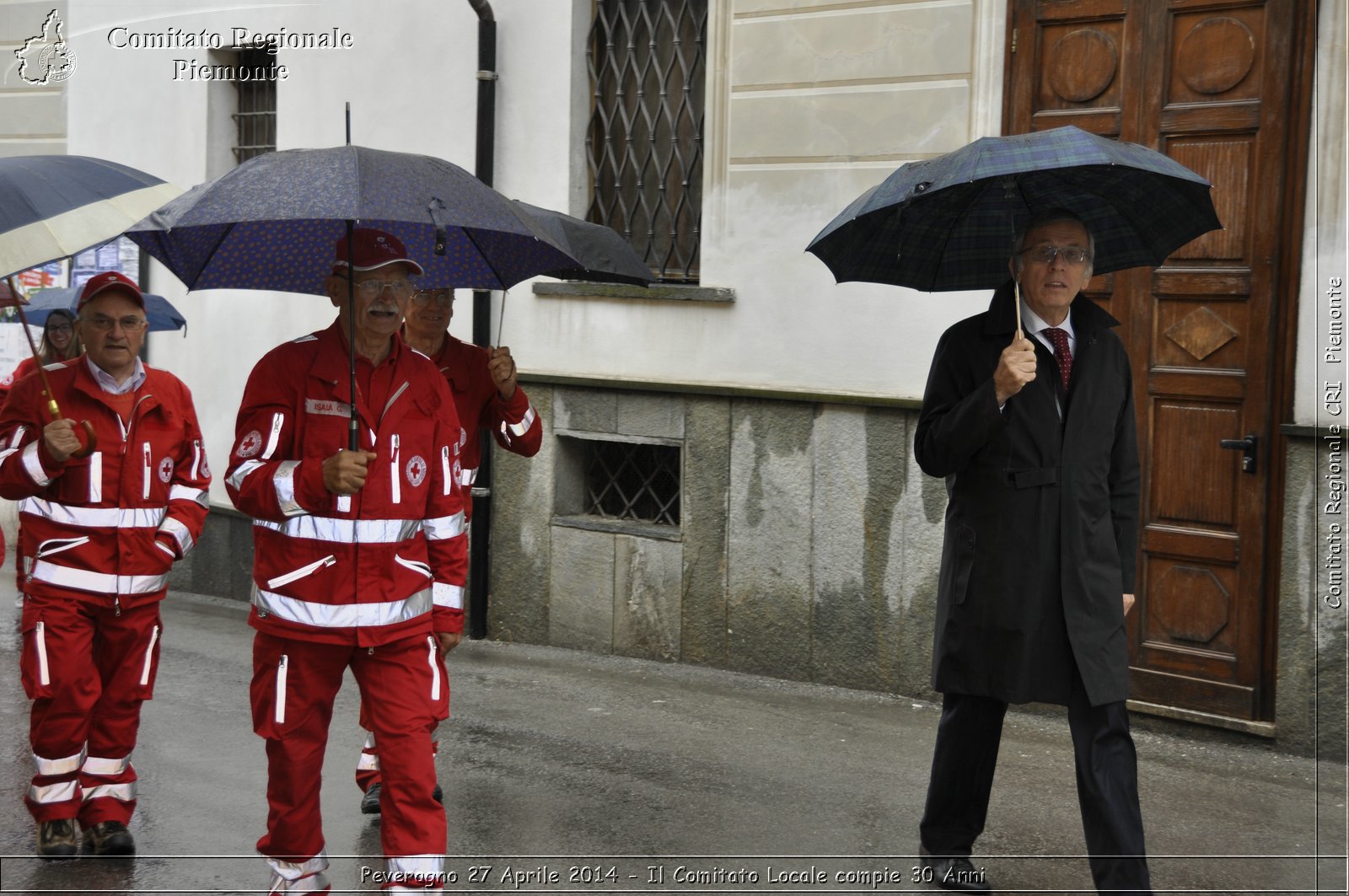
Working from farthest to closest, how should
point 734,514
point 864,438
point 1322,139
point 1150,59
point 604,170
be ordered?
1. point 604,170
2. point 734,514
3. point 864,438
4. point 1150,59
5. point 1322,139

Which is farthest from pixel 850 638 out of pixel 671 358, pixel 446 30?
pixel 446 30

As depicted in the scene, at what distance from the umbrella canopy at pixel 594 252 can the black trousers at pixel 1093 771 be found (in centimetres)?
208

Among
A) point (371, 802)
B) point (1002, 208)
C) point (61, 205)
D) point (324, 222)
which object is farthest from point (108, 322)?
point (1002, 208)

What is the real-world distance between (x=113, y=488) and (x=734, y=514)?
3604 mm

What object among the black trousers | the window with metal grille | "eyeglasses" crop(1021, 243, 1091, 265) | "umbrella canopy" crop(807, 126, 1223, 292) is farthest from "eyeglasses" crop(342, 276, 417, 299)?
the window with metal grille

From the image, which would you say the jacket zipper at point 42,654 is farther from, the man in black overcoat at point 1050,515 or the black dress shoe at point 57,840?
the man in black overcoat at point 1050,515

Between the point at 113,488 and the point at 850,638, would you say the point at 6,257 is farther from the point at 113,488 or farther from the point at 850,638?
the point at 850,638

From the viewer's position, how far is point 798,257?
7789mm

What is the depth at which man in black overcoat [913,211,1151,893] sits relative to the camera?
4.27 m

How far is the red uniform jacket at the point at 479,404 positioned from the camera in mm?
5555

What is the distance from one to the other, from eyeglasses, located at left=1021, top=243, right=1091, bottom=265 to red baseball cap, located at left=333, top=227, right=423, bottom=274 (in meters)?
1.82

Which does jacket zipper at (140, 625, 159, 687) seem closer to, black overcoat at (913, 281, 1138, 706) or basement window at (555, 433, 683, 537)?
black overcoat at (913, 281, 1138, 706)

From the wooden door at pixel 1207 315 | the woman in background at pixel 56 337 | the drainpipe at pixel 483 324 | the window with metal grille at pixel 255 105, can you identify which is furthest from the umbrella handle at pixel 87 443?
the window with metal grille at pixel 255 105

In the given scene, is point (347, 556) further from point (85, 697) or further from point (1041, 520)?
point (1041, 520)
